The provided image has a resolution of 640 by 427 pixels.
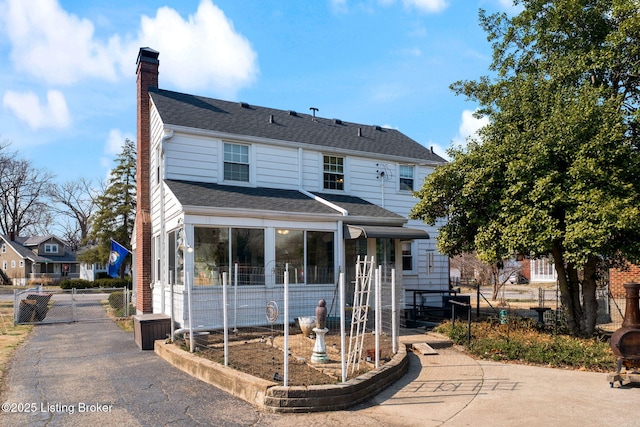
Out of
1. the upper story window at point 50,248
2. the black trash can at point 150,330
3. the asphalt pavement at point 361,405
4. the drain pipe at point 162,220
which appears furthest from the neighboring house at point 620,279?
the upper story window at point 50,248

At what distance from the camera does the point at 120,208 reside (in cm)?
3319

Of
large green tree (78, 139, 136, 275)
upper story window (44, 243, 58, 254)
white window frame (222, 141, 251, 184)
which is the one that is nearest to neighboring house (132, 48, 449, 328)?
white window frame (222, 141, 251, 184)

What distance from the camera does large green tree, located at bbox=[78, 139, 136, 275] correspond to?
108 feet

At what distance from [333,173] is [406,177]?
10.2 feet

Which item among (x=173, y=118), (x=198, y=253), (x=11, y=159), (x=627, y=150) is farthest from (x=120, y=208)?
(x=627, y=150)

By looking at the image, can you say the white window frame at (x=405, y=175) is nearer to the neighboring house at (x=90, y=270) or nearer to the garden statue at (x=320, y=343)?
the garden statue at (x=320, y=343)

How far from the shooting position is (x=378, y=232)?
533 inches

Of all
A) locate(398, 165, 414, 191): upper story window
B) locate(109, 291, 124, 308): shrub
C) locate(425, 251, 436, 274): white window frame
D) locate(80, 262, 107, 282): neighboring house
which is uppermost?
locate(398, 165, 414, 191): upper story window

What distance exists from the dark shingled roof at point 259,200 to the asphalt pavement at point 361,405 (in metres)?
4.16

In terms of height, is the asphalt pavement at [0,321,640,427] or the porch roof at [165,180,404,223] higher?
the porch roof at [165,180,404,223]

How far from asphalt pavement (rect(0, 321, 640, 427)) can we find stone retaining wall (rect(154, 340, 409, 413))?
0.13 m

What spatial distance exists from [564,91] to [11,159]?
5637cm

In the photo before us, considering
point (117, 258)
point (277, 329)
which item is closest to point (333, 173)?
point (277, 329)

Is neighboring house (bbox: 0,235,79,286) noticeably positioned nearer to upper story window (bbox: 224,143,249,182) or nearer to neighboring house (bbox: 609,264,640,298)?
upper story window (bbox: 224,143,249,182)
